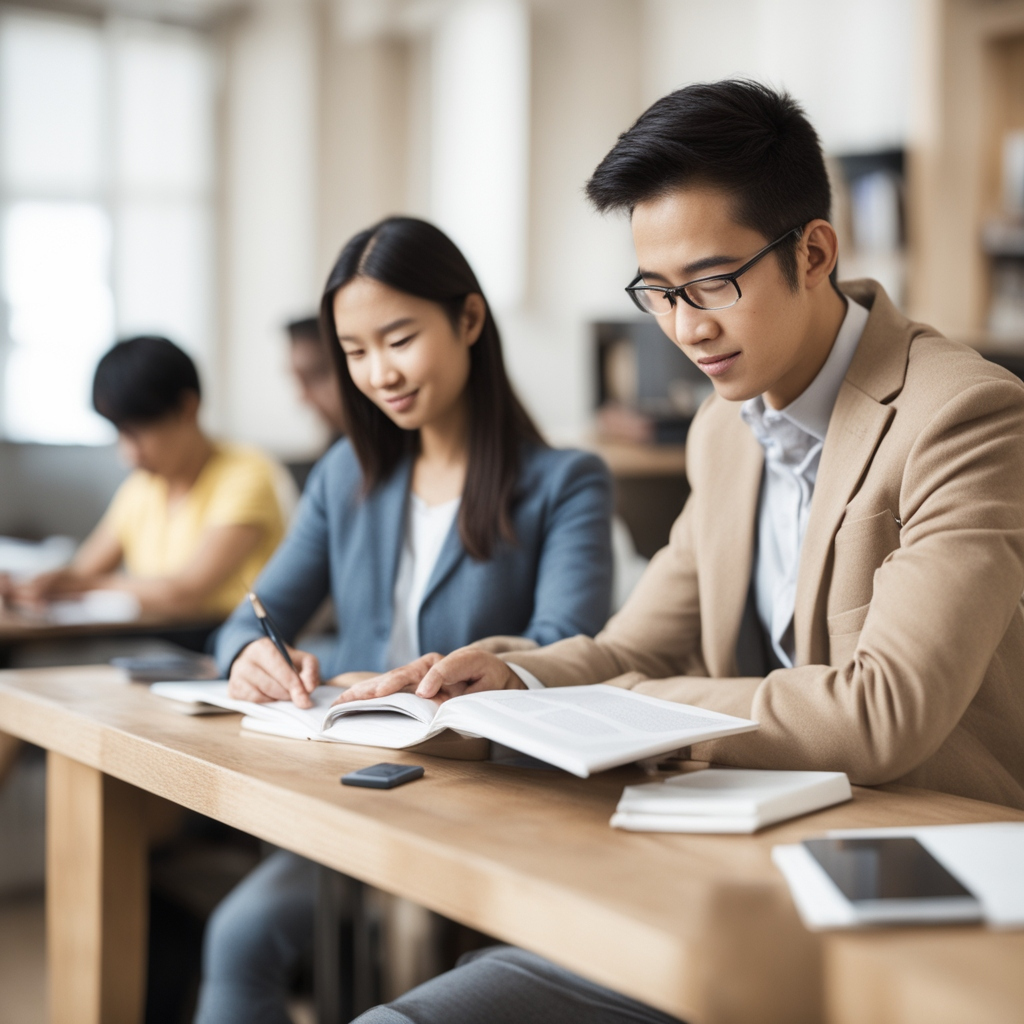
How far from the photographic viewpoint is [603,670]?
1.32m

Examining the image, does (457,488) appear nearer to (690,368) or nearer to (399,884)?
(399,884)

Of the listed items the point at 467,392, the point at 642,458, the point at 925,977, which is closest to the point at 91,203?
the point at 642,458

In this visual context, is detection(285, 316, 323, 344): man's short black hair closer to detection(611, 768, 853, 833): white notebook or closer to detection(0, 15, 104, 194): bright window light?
detection(611, 768, 853, 833): white notebook

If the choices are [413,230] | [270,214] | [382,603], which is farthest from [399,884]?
[270,214]

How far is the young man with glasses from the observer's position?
100 centimetres

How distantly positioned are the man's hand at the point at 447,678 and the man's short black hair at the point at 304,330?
193 cm

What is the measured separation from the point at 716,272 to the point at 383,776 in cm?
56

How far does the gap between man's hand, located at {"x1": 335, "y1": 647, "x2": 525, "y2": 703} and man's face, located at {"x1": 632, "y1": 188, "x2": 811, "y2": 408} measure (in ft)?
1.19

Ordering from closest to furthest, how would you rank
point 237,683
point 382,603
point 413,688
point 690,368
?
point 413,688 < point 237,683 < point 382,603 < point 690,368

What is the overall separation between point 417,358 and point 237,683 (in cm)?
50

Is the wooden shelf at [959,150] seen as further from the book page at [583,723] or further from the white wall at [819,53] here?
the book page at [583,723]

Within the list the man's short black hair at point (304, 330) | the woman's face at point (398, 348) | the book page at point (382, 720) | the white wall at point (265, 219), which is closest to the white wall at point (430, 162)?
the white wall at point (265, 219)

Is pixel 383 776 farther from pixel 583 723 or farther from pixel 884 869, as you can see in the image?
pixel 884 869

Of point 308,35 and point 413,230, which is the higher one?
point 308,35
